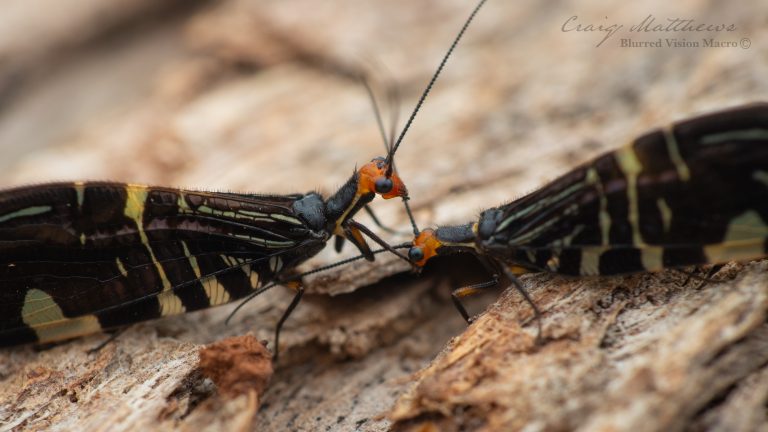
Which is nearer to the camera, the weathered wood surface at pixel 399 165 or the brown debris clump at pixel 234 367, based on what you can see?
the weathered wood surface at pixel 399 165

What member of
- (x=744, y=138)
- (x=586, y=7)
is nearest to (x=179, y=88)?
(x=586, y=7)

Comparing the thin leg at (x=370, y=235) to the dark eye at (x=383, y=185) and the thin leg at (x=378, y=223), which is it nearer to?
the thin leg at (x=378, y=223)

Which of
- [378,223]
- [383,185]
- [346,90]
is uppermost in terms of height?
[346,90]

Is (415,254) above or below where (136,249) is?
below

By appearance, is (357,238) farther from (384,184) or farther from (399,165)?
(399,165)

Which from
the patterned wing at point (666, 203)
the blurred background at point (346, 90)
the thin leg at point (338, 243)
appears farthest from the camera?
the blurred background at point (346, 90)

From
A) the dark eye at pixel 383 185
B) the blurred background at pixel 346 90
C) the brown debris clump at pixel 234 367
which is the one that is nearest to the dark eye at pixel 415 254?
the dark eye at pixel 383 185

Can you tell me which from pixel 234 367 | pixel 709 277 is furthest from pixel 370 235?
pixel 709 277

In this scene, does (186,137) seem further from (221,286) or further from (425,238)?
(425,238)

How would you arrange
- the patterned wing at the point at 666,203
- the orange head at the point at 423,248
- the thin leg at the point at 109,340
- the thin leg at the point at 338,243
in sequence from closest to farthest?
the patterned wing at the point at 666,203, the thin leg at the point at 109,340, the orange head at the point at 423,248, the thin leg at the point at 338,243
